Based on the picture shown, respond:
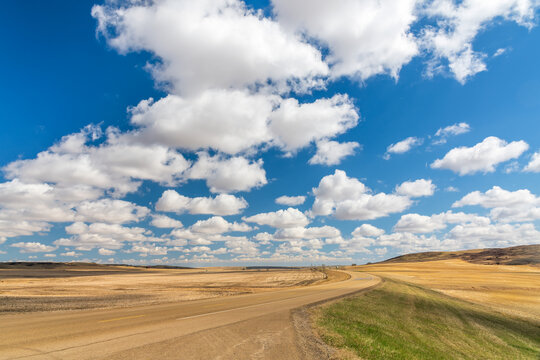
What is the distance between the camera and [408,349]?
14797 mm

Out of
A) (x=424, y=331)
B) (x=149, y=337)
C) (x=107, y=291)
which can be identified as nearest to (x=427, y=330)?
(x=424, y=331)

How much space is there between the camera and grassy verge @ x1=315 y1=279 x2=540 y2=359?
1414 cm

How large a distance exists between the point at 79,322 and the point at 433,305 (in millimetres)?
31316

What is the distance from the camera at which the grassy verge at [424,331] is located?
14.1 m

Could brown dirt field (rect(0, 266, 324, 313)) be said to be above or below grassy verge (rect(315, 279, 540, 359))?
above

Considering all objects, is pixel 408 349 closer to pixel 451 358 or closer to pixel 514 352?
pixel 451 358

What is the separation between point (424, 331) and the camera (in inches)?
816

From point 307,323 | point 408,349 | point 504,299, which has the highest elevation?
point 307,323

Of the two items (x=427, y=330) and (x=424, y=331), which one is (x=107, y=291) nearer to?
(x=424, y=331)

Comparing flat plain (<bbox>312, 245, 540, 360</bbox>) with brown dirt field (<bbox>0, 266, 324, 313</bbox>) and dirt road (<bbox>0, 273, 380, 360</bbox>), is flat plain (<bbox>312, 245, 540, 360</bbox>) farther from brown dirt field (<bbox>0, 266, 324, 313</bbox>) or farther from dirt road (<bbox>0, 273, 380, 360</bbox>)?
brown dirt field (<bbox>0, 266, 324, 313</bbox>)

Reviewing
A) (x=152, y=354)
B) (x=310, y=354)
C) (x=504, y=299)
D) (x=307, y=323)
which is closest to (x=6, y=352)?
(x=152, y=354)

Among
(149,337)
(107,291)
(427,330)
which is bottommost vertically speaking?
(427,330)

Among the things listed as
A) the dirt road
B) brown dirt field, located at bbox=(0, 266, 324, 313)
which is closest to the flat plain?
the dirt road

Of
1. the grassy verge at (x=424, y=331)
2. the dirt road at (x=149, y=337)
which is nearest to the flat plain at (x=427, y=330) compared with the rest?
the grassy verge at (x=424, y=331)
